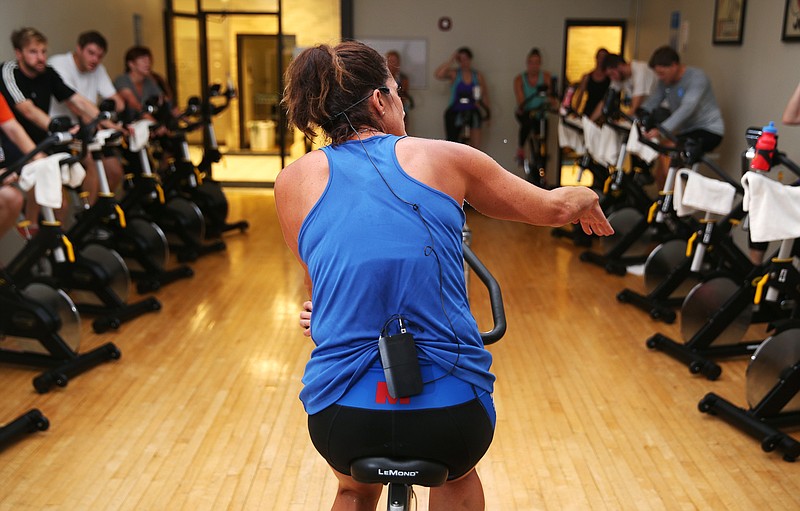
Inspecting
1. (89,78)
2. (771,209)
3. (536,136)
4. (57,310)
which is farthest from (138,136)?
(771,209)

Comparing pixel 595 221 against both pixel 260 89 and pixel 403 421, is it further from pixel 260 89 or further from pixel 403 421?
pixel 260 89

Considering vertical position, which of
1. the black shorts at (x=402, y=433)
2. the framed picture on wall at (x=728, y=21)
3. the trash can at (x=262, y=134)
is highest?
the framed picture on wall at (x=728, y=21)

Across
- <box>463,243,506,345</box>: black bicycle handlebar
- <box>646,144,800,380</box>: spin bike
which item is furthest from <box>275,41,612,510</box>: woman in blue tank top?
<box>646,144,800,380</box>: spin bike

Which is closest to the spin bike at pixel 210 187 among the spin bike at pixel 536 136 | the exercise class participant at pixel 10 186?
the exercise class participant at pixel 10 186

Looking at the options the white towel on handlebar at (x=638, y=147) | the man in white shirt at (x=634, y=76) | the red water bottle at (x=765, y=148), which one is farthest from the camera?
the man in white shirt at (x=634, y=76)

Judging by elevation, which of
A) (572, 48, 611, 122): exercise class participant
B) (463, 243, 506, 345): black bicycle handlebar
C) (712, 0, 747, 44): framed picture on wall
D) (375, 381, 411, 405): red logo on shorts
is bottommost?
(375, 381, 411, 405): red logo on shorts

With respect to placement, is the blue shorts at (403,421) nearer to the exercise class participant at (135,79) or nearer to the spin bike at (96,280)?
the spin bike at (96,280)

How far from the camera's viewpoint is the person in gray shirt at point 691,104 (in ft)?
18.1

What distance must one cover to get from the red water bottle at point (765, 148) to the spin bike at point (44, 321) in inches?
117

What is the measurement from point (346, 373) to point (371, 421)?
0.29ft

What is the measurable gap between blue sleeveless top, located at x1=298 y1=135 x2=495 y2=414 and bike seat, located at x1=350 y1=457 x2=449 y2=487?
0.12 metres

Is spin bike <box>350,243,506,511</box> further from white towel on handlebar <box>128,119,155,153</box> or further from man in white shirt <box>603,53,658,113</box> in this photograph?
man in white shirt <box>603,53,658,113</box>

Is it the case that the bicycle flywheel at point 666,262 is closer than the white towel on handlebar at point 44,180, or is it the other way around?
the white towel on handlebar at point 44,180

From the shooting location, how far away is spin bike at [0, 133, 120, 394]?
11.9 ft
